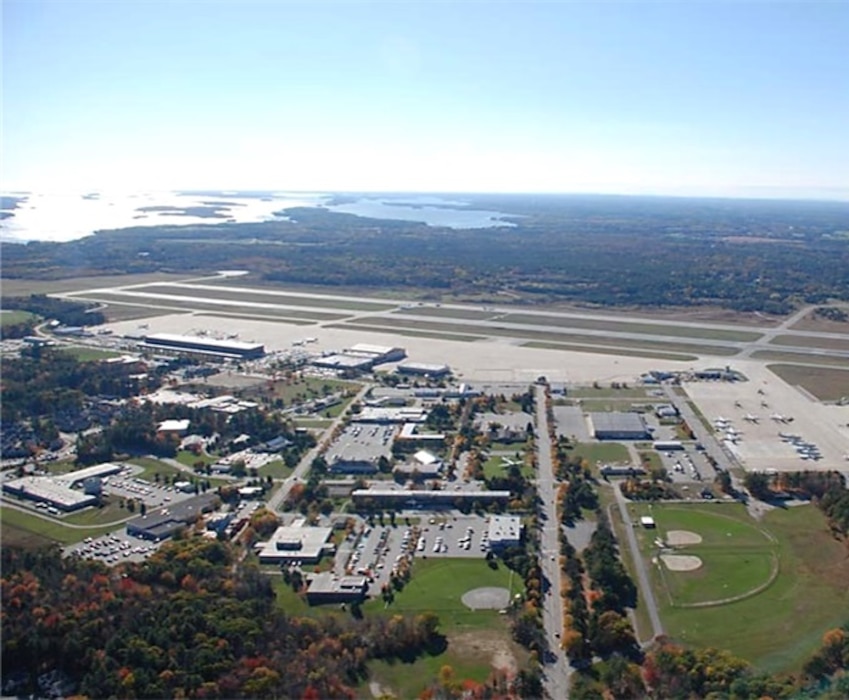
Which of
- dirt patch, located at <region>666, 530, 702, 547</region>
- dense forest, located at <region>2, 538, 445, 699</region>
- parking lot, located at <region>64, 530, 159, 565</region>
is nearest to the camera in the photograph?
dense forest, located at <region>2, 538, 445, 699</region>

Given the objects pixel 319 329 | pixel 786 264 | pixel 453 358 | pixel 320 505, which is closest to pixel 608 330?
pixel 453 358

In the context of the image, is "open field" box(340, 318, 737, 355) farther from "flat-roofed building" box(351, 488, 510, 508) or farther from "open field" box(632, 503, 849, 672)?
"flat-roofed building" box(351, 488, 510, 508)

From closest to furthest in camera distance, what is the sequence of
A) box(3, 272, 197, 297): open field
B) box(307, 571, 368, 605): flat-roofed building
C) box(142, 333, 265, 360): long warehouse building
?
box(307, 571, 368, 605): flat-roofed building, box(142, 333, 265, 360): long warehouse building, box(3, 272, 197, 297): open field

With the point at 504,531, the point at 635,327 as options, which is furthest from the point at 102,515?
the point at 635,327

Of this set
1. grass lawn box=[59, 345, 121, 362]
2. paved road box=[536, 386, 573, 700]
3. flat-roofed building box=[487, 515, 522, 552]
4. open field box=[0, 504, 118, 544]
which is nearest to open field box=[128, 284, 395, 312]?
grass lawn box=[59, 345, 121, 362]

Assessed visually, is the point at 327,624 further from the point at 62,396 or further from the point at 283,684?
the point at 62,396

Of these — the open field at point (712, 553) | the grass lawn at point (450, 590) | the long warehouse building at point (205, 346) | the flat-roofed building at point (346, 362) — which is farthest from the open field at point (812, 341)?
the grass lawn at point (450, 590)

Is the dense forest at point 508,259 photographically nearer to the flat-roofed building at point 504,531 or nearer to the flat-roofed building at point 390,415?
the flat-roofed building at point 390,415
